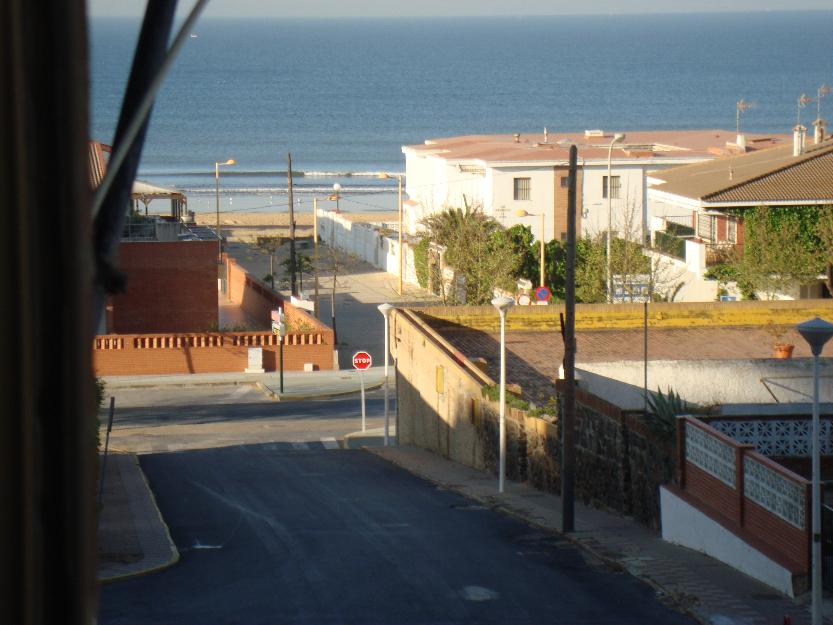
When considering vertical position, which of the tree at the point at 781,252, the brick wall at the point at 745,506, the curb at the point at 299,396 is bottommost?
the curb at the point at 299,396

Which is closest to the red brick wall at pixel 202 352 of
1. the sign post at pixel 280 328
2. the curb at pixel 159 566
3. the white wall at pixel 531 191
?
the sign post at pixel 280 328

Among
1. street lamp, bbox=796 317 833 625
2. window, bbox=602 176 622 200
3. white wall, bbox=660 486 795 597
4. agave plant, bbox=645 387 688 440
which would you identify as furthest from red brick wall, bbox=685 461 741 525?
window, bbox=602 176 622 200

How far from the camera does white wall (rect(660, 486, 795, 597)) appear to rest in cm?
1402

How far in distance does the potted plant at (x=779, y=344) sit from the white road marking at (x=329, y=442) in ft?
37.6

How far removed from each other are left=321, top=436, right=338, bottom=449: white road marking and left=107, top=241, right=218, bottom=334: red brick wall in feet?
42.4

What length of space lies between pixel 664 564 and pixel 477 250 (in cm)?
3598

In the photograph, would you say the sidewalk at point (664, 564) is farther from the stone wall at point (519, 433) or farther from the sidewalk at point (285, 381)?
the sidewalk at point (285, 381)

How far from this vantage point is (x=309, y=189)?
12175 cm

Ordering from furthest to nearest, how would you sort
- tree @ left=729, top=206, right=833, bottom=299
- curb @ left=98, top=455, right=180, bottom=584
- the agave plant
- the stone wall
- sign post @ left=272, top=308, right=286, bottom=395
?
sign post @ left=272, top=308, right=286, bottom=395 → tree @ left=729, top=206, right=833, bottom=299 → the stone wall → the agave plant → curb @ left=98, top=455, right=180, bottom=584

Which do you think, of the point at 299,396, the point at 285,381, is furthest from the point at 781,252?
the point at 285,381

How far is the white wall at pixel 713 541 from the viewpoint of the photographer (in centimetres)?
1402

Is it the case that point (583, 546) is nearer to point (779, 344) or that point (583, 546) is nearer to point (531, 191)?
point (779, 344)

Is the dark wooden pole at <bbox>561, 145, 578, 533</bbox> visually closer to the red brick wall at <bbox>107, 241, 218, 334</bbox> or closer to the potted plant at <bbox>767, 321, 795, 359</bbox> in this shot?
the potted plant at <bbox>767, 321, 795, 359</bbox>

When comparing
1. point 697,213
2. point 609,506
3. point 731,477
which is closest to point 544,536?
point 609,506
